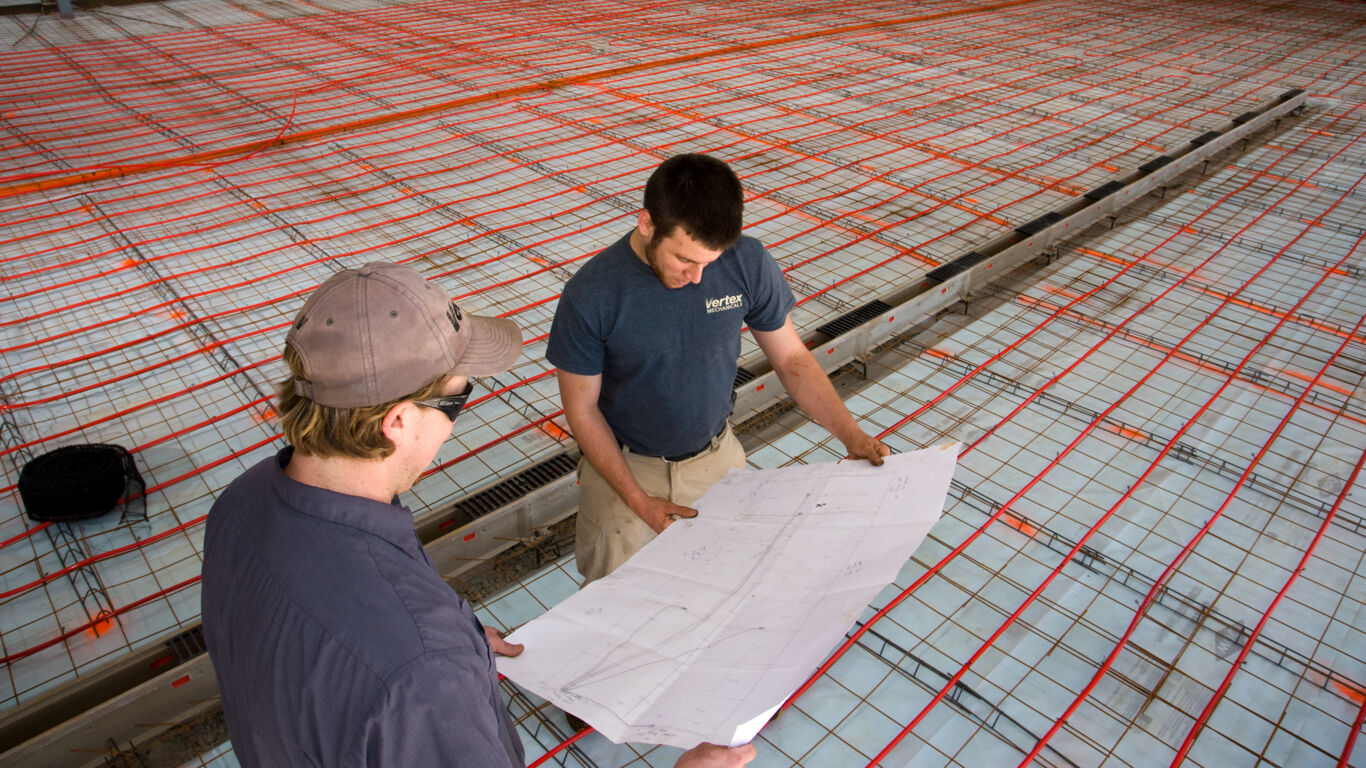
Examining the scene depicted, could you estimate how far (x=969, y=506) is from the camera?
262 centimetres

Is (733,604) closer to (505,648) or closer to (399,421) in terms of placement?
(505,648)

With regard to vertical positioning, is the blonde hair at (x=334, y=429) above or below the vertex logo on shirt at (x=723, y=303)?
above

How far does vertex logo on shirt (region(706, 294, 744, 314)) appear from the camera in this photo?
1.77 metres

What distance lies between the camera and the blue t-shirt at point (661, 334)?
1.70 metres

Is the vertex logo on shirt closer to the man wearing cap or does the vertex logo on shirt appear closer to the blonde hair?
the man wearing cap

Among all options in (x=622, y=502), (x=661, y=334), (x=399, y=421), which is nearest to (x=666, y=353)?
(x=661, y=334)

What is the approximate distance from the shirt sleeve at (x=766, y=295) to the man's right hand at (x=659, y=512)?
47cm

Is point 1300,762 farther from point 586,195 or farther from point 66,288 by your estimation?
point 66,288

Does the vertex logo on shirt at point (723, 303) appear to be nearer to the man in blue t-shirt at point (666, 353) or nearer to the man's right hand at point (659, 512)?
the man in blue t-shirt at point (666, 353)

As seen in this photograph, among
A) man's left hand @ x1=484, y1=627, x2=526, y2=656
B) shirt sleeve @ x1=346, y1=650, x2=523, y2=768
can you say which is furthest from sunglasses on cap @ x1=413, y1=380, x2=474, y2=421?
man's left hand @ x1=484, y1=627, x2=526, y2=656

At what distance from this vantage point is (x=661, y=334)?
1.74 metres

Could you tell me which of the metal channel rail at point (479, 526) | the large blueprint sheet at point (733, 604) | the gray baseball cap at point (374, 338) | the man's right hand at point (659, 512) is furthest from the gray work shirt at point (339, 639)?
the metal channel rail at point (479, 526)

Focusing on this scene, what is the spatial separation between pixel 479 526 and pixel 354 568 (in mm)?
1535

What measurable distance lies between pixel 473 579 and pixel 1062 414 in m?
2.16
